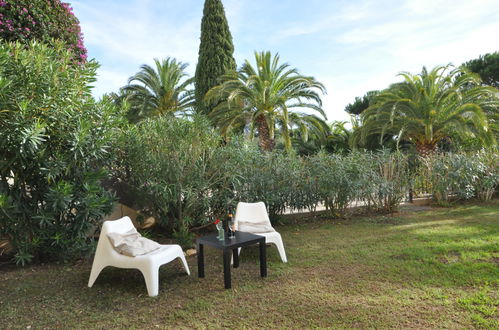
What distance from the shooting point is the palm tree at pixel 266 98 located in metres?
11.7

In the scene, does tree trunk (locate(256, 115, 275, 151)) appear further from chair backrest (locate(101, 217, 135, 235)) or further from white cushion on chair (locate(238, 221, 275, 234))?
chair backrest (locate(101, 217, 135, 235))

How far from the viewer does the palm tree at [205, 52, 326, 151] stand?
1174 cm

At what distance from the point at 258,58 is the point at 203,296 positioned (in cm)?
1051

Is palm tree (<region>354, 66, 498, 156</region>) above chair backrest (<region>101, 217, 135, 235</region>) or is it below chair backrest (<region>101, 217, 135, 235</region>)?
above

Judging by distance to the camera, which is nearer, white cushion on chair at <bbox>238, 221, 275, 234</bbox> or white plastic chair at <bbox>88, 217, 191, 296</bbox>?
white plastic chair at <bbox>88, 217, 191, 296</bbox>


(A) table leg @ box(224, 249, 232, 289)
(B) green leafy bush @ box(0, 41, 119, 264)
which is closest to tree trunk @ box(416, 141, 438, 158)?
(A) table leg @ box(224, 249, 232, 289)

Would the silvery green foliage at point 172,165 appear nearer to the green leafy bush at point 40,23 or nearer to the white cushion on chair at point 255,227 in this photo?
the white cushion on chair at point 255,227

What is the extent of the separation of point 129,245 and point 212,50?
10492mm

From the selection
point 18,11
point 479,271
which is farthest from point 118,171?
point 479,271

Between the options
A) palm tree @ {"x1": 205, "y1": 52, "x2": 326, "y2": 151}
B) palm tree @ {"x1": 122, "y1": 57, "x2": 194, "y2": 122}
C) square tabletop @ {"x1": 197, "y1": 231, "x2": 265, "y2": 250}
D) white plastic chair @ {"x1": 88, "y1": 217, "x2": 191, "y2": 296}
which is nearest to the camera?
white plastic chair @ {"x1": 88, "y1": 217, "x2": 191, "y2": 296}

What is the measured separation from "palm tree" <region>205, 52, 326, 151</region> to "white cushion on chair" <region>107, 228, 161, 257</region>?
325 inches

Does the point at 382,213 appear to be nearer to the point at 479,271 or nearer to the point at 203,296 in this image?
the point at 479,271

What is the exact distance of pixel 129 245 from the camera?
350cm

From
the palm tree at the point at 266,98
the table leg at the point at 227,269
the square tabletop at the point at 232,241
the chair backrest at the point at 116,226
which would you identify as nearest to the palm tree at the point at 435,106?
the palm tree at the point at 266,98
